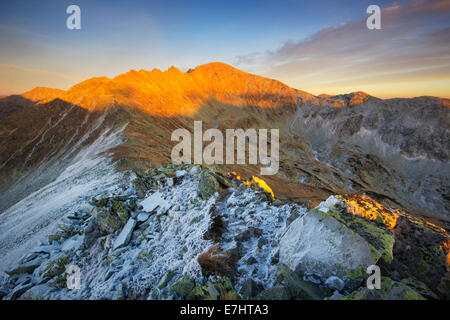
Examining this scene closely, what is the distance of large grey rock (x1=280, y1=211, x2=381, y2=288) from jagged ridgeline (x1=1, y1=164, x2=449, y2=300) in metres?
0.03

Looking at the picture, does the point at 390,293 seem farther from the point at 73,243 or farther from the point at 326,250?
the point at 73,243

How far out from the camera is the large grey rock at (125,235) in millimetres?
9309

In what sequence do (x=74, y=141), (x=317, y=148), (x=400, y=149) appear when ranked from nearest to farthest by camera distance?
(x=74, y=141)
(x=400, y=149)
(x=317, y=148)

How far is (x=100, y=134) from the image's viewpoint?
2453 inches

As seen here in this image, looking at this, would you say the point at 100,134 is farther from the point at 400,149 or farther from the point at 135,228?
the point at 400,149

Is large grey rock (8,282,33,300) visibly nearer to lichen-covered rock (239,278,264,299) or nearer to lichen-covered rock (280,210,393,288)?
lichen-covered rock (239,278,264,299)

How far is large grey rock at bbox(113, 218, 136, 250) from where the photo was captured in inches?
367

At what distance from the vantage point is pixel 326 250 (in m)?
5.98

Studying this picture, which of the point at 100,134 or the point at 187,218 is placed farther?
the point at 100,134

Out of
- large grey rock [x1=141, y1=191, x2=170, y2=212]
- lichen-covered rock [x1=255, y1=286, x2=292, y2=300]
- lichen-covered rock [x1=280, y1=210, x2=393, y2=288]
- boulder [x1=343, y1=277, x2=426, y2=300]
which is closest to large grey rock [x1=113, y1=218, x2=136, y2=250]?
large grey rock [x1=141, y1=191, x2=170, y2=212]

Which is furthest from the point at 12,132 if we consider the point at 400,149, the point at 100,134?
the point at 400,149

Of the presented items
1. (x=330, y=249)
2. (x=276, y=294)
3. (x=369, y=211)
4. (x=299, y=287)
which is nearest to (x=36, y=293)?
(x=276, y=294)
